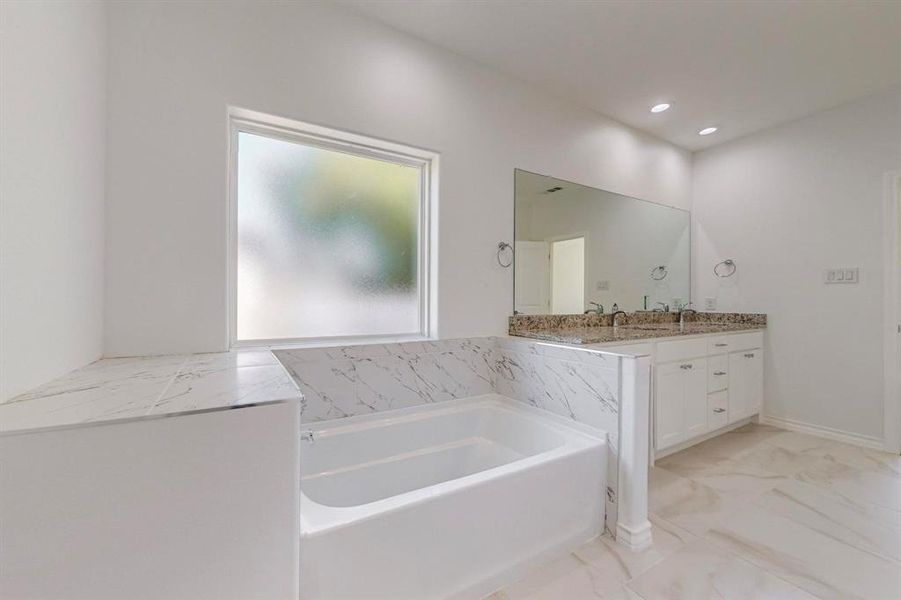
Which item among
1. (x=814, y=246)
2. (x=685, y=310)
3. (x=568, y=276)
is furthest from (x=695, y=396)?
(x=814, y=246)

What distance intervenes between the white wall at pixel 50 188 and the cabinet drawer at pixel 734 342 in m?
3.51

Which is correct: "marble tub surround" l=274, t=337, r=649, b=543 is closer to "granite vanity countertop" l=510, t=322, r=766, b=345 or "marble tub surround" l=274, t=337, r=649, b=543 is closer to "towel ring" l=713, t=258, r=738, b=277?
"granite vanity countertop" l=510, t=322, r=766, b=345

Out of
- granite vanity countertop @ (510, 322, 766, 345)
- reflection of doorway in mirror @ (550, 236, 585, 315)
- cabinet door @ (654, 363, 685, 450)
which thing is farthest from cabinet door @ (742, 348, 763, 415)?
reflection of doorway in mirror @ (550, 236, 585, 315)

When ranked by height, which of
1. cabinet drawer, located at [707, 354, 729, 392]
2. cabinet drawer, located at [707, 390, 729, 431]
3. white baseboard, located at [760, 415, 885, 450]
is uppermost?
cabinet drawer, located at [707, 354, 729, 392]

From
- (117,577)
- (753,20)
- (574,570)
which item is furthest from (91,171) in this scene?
(753,20)

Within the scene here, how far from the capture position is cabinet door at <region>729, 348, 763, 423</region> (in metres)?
3.03

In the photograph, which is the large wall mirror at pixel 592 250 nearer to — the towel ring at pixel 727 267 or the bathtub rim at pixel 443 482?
the towel ring at pixel 727 267

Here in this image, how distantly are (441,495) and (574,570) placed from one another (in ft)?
2.36

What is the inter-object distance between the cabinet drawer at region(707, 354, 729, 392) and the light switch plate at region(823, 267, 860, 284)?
40.3 inches

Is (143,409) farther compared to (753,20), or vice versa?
(753,20)

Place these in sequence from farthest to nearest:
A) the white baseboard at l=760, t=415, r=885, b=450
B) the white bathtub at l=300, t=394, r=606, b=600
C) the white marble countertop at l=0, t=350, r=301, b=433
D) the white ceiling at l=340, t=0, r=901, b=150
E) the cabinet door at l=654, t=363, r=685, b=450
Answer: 1. the white baseboard at l=760, t=415, r=885, b=450
2. the cabinet door at l=654, t=363, r=685, b=450
3. the white ceiling at l=340, t=0, r=901, b=150
4. the white bathtub at l=300, t=394, r=606, b=600
5. the white marble countertop at l=0, t=350, r=301, b=433

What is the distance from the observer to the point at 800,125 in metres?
3.17

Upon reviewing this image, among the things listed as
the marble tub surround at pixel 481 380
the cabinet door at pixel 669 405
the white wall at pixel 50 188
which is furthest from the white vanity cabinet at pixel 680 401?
the white wall at pixel 50 188

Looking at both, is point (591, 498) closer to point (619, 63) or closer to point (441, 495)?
point (441, 495)
